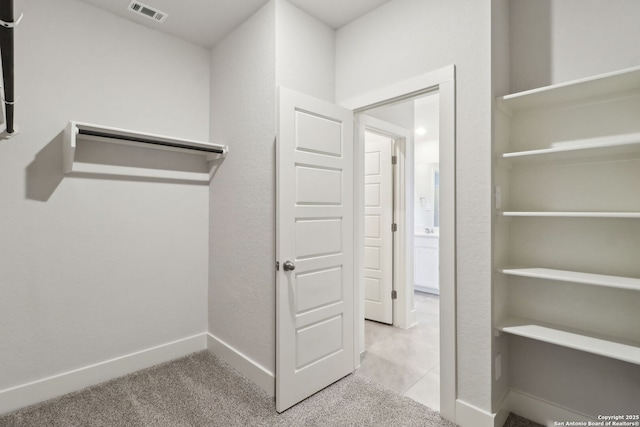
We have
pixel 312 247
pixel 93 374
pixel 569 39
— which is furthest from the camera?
pixel 93 374

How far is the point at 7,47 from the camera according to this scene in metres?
0.98

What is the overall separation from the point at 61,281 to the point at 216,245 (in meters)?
1.11

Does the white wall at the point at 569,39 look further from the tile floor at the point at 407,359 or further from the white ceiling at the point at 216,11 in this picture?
the tile floor at the point at 407,359

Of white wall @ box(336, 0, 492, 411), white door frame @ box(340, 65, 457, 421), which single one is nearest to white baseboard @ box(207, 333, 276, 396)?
white door frame @ box(340, 65, 457, 421)

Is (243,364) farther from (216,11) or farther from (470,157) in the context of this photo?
(216,11)

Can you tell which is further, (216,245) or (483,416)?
(216,245)

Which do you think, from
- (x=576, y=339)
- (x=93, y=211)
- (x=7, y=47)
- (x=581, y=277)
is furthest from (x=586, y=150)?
(x=93, y=211)

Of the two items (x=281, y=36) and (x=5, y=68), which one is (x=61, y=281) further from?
(x=281, y=36)

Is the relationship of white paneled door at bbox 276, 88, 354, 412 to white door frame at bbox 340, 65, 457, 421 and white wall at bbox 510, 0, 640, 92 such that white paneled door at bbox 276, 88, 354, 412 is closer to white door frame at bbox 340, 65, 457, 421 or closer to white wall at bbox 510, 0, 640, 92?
white door frame at bbox 340, 65, 457, 421

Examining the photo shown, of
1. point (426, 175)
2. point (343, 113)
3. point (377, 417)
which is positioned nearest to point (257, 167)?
point (343, 113)

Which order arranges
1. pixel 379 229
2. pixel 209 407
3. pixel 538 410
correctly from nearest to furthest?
pixel 538 410 → pixel 209 407 → pixel 379 229

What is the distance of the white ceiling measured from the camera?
2.27 meters

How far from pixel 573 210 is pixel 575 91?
655mm

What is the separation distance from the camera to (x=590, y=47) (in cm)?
170
